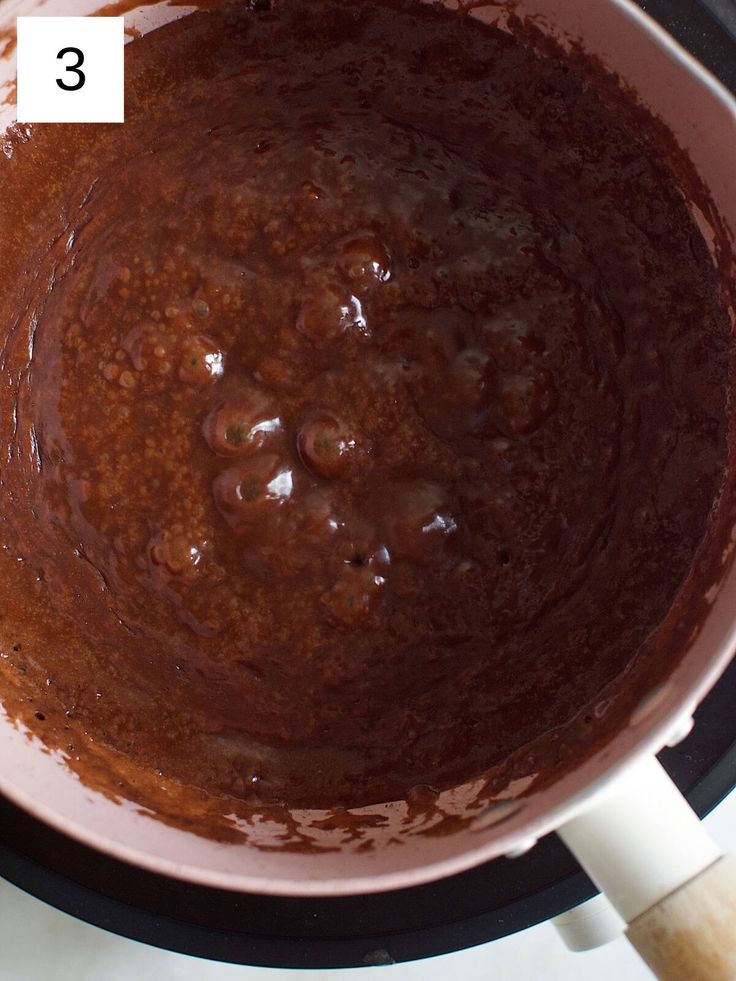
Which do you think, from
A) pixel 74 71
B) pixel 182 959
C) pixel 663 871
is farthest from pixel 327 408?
pixel 182 959

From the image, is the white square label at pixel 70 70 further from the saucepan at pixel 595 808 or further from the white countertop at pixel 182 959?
the white countertop at pixel 182 959

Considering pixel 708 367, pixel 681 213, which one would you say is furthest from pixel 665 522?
pixel 681 213

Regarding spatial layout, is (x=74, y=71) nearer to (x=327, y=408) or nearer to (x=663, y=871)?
(x=327, y=408)

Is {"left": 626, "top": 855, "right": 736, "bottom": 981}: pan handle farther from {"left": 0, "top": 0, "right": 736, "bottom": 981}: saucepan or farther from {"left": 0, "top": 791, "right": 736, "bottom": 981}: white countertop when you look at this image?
{"left": 0, "top": 791, "right": 736, "bottom": 981}: white countertop

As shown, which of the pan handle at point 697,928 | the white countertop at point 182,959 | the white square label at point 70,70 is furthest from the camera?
the white countertop at point 182,959

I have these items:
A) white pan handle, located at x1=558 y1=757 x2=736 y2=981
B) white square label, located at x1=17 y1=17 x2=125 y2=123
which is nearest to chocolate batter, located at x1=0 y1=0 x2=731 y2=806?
white square label, located at x1=17 y1=17 x2=125 y2=123

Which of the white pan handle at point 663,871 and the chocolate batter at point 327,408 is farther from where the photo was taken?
the chocolate batter at point 327,408

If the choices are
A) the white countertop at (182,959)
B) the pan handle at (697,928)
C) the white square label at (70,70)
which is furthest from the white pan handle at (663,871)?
the white square label at (70,70)

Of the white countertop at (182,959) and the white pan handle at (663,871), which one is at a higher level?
the white pan handle at (663,871)
